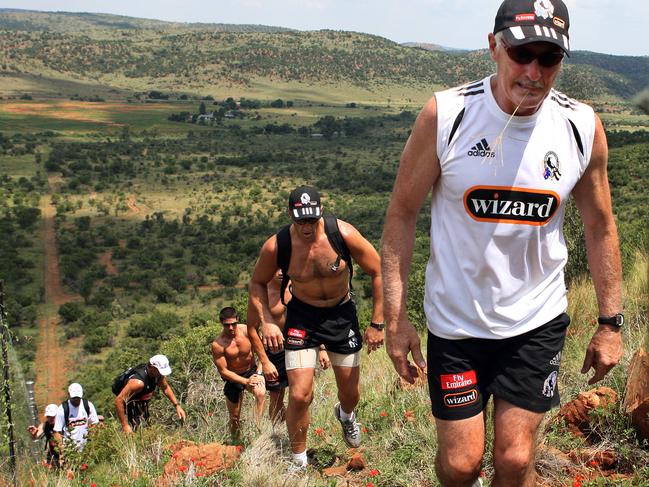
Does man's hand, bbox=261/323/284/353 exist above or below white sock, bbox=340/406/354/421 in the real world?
above

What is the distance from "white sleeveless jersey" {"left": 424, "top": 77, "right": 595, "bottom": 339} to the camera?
2725 mm

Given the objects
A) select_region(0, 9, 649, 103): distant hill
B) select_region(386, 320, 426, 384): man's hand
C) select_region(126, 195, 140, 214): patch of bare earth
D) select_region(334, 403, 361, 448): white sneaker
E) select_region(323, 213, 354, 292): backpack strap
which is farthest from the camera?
select_region(0, 9, 649, 103): distant hill

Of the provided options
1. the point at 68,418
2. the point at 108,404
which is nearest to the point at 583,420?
the point at 68,418

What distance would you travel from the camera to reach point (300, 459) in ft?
15.1

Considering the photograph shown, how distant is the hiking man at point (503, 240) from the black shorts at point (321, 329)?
6.55ft

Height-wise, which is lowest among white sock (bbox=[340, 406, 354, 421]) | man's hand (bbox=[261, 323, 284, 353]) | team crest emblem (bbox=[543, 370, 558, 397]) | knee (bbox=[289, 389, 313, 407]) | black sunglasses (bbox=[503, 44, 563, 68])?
white sock (bbox=[340, 406, 354, 421])

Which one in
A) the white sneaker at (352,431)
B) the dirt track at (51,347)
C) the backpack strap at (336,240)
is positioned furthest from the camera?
the dirt track at (51,347)

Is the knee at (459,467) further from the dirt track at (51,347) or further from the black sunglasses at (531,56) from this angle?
the dirt track at (51,347)

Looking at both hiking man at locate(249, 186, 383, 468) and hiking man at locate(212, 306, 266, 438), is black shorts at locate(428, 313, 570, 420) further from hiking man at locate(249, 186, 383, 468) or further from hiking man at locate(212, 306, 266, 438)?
hiking man at locate(212, 306, 266, 438)

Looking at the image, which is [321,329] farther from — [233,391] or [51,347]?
[51,347]

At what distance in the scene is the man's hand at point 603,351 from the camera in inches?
120

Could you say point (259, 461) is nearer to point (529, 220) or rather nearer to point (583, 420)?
point (583, 420)

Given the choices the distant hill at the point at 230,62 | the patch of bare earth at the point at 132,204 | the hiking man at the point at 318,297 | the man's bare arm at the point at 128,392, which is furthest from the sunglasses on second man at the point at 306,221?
the distant hill at the point at 230,62

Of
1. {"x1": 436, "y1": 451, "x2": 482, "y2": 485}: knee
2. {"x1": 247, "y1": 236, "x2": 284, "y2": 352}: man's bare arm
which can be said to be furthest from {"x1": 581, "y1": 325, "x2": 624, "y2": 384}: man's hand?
{"x1": 247, "y1": 236, "x2": 284, "y2": 352}: man's bare arm
